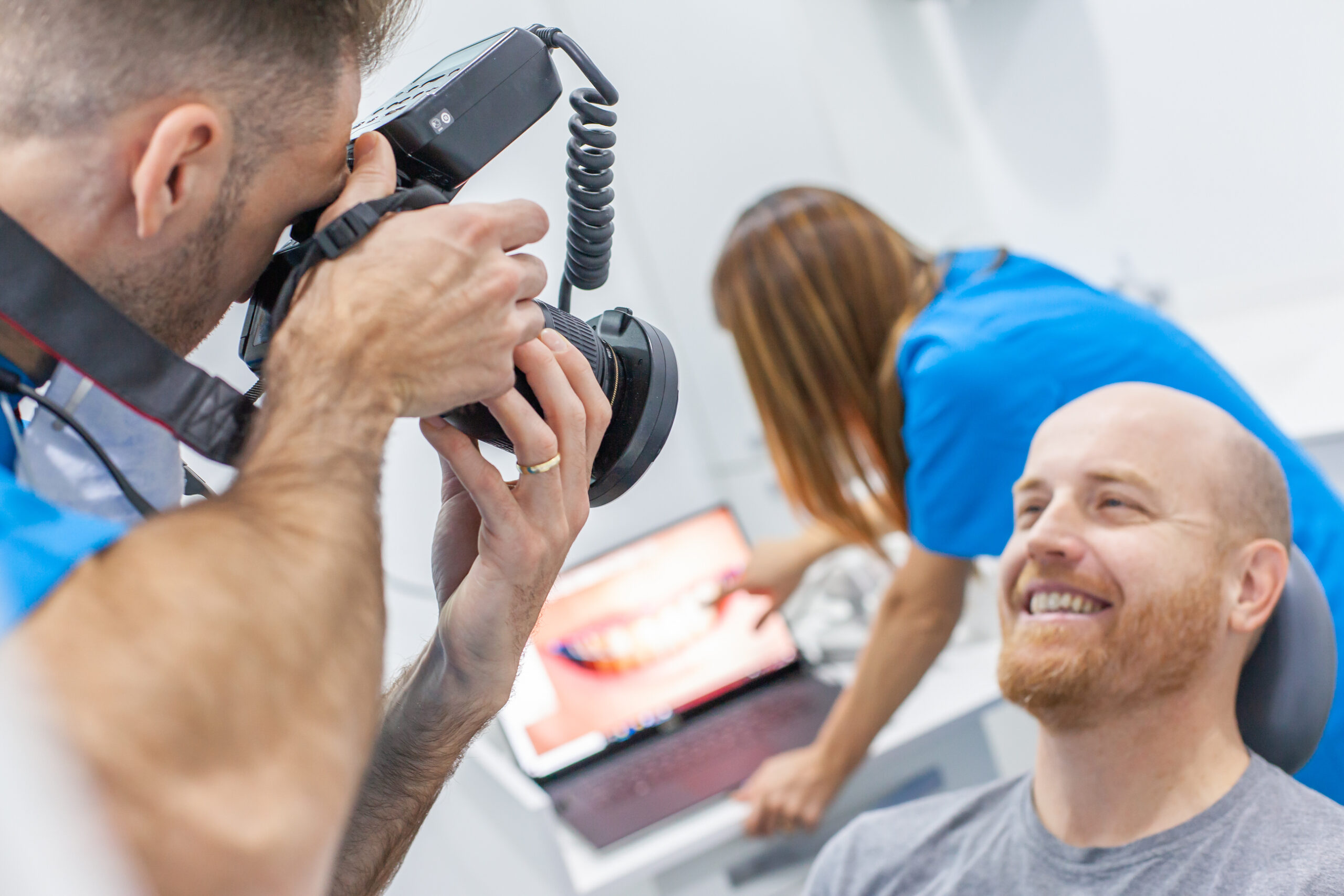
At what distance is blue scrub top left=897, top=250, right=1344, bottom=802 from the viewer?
4.14ft

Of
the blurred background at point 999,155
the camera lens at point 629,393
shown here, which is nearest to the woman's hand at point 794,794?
the blurred background at point 999,155

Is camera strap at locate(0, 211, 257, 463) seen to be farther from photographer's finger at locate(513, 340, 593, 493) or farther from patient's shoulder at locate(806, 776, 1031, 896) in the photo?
patient's shoulder at locate(806, 776, 1031, 896)

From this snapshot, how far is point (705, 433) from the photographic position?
2.37m

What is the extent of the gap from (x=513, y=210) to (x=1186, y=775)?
0.93 meters

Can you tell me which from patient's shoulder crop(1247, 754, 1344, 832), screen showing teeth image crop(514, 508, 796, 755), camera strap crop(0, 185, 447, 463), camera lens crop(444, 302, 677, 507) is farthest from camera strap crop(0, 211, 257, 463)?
screen showing teeth image crop(514, 508, 796, 755)

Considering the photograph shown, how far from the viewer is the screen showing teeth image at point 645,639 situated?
5.85 feet

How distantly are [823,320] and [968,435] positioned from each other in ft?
1.12

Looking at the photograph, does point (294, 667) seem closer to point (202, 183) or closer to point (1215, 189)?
point (202, 183)

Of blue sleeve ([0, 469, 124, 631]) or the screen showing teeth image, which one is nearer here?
blue sleeve ([0, 469, 124, 631])

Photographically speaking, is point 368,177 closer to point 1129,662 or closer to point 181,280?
point 181,280

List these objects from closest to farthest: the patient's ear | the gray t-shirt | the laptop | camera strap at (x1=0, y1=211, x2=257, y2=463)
Answer: camera strap at (x1=0, y1=211, x2=257, y2=463) < the gray t-shirt < the patient's ear < the laptop

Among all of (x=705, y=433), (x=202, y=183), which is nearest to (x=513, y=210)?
(x=202, y=183)

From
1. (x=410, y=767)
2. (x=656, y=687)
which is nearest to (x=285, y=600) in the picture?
(x=410, y=767)

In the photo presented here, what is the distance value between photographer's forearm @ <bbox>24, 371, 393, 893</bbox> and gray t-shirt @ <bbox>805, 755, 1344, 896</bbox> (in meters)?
0.89
